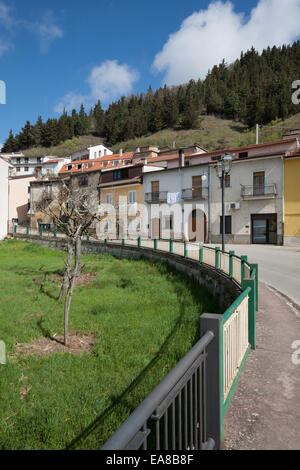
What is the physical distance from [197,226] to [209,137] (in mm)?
49076

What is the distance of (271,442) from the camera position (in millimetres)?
2908

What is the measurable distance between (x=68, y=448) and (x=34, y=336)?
15.6 feet

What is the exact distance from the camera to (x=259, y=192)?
2684 centimetres

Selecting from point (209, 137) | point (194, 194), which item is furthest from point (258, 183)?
point (209, 137)

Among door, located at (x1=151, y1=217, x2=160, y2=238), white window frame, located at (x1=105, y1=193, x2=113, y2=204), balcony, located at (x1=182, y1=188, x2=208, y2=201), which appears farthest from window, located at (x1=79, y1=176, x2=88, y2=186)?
balcony, located at (x1=182, y1=188, x2=208, y2=201)

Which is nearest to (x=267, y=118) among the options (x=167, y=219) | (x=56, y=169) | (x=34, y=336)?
(x=56, y=169)

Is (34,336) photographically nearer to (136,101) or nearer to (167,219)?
(167,219)

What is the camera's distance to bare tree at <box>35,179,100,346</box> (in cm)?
1241

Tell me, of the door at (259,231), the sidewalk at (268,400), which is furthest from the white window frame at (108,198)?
the sidewalk at (268,400)

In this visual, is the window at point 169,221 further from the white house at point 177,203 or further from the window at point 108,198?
the window at point 108,198

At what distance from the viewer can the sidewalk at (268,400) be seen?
2.96 metres

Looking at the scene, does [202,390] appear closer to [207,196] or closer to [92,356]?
[92,356]

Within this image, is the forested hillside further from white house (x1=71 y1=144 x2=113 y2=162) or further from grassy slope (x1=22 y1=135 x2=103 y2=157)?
white house (x1=71 y1=144 x2=113 y2=162)

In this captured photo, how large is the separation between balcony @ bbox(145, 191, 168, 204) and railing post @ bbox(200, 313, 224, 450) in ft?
98.2
